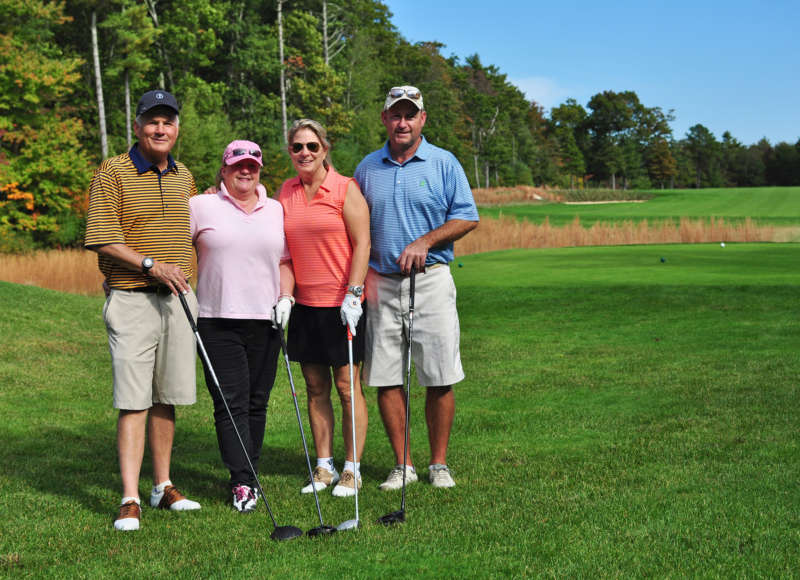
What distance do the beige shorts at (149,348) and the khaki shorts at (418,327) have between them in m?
1.00

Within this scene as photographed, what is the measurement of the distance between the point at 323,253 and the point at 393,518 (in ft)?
4.77

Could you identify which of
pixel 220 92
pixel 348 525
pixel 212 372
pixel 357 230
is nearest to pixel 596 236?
pixel 357 230

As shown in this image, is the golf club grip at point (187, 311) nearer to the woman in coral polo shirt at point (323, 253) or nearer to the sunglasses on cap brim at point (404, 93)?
the woman in coral polo shirt at point (323, 253)

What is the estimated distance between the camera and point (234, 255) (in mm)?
4645

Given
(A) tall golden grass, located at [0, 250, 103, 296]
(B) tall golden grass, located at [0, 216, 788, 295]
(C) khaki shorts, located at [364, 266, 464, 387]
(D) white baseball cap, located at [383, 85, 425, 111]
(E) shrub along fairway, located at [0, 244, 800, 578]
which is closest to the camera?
(E) shrub along fairway, located at [0, 244, 800, 578]

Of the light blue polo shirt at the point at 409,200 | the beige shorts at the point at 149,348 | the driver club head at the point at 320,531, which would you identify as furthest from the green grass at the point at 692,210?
the driver club head at the point at 320,531

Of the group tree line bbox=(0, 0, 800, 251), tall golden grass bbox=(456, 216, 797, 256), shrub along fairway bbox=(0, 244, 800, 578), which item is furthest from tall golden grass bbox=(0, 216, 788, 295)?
shrub along fairway bbox=(0, 244, 800, 578)

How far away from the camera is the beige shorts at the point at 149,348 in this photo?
4410mm

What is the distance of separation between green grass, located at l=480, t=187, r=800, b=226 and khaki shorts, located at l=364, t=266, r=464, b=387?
3415cm

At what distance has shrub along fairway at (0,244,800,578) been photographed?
3781 millimetres

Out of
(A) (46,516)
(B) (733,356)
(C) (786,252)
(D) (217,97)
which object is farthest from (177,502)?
(D) (217,97)

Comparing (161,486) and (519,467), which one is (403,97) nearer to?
(519,467)

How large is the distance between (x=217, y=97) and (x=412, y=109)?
134 ft

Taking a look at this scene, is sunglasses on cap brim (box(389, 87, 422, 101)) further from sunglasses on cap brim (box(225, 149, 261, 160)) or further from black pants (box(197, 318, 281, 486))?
black pants (box(197, 318, 281, 486))
